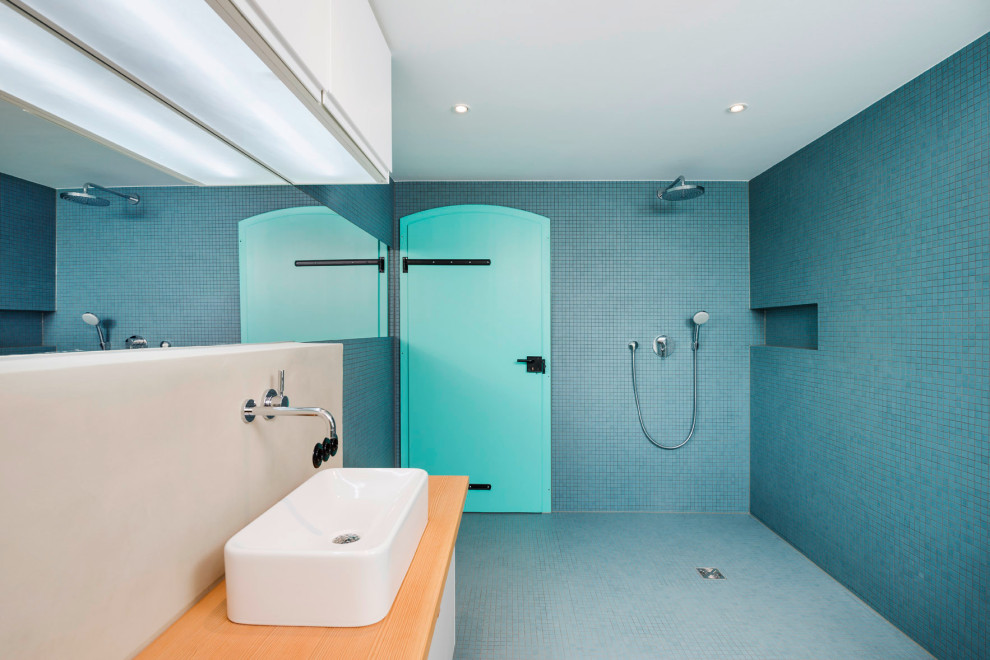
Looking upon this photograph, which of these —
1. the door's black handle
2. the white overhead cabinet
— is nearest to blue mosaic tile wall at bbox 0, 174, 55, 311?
the white overhead cabinet

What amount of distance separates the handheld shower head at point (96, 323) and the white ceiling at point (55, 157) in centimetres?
20

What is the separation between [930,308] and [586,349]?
1788 mm

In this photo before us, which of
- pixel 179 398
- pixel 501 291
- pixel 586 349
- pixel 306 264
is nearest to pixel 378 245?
pixel 501 291

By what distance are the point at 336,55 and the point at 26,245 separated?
2.63 ft

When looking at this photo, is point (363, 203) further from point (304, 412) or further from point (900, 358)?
point (900, 358)

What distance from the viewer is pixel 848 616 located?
211 cm

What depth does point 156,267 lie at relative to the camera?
33.8 inches

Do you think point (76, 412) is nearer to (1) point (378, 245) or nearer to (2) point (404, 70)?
(2) point (404, 70)

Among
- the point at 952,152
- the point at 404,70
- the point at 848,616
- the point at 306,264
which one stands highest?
the point at 404,70

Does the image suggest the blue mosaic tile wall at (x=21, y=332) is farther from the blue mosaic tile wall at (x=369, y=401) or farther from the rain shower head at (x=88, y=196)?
the blue mosaic tile wall at (x=369, y=401)

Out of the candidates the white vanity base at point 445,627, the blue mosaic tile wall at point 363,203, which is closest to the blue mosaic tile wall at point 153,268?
the blue mosaic tile wall at point 363,203

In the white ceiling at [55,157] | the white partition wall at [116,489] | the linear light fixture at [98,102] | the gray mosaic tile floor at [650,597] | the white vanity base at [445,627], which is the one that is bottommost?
the gray mosaic tile floor at [650,597]

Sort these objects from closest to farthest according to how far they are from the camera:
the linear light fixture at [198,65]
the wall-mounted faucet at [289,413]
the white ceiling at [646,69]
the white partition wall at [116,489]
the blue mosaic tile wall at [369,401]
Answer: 1. the white partition wall at [116,489]
2. the linear light fixture at [198,65]
3. the wall-mounted faucet at [289,413]
4. the white ceiling at [646,69]
5. the blue mosaic tile wall at [369,401]

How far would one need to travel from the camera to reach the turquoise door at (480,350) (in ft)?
10.7
